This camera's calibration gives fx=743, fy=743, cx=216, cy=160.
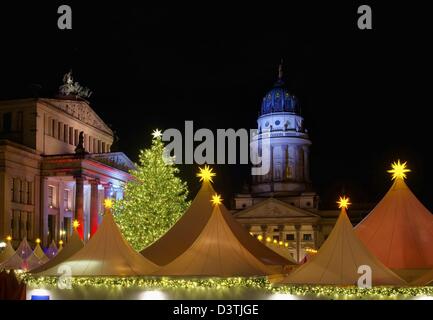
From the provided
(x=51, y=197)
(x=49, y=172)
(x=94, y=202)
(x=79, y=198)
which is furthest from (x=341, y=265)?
(x=51, y=197)

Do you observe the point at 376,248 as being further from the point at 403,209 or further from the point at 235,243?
the point at 235,243

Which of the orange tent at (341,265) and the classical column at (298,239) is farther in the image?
the classical column at (298,239)

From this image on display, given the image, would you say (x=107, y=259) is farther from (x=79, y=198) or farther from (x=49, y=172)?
(x=49, y=172)

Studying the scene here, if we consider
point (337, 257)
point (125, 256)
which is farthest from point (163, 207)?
point (337, 257)

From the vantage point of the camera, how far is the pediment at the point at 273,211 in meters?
95.9

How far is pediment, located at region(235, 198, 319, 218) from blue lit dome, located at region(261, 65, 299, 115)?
1367 cm

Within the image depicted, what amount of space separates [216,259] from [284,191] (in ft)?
254

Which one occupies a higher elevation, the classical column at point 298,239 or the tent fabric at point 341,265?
the classical column at point 298,239

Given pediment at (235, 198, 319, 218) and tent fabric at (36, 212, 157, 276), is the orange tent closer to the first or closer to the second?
tent fabric at (36, 212, 157, 276)

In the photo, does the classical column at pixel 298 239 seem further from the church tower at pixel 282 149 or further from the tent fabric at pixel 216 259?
the tent fabric at pixel 216 259

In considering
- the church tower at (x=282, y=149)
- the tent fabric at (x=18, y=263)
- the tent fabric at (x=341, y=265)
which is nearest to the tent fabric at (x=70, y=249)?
the tent fabric at (x=18, y=263)

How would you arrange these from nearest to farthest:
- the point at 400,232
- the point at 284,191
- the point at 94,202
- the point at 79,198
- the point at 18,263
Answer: the point at 400,232 → the point at 18,263 → the point at 79,198 → the point at 94,202 → the point at 284,191

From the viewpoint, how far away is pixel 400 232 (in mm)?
26062

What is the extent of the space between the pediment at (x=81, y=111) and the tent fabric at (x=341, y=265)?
48.5 metres
